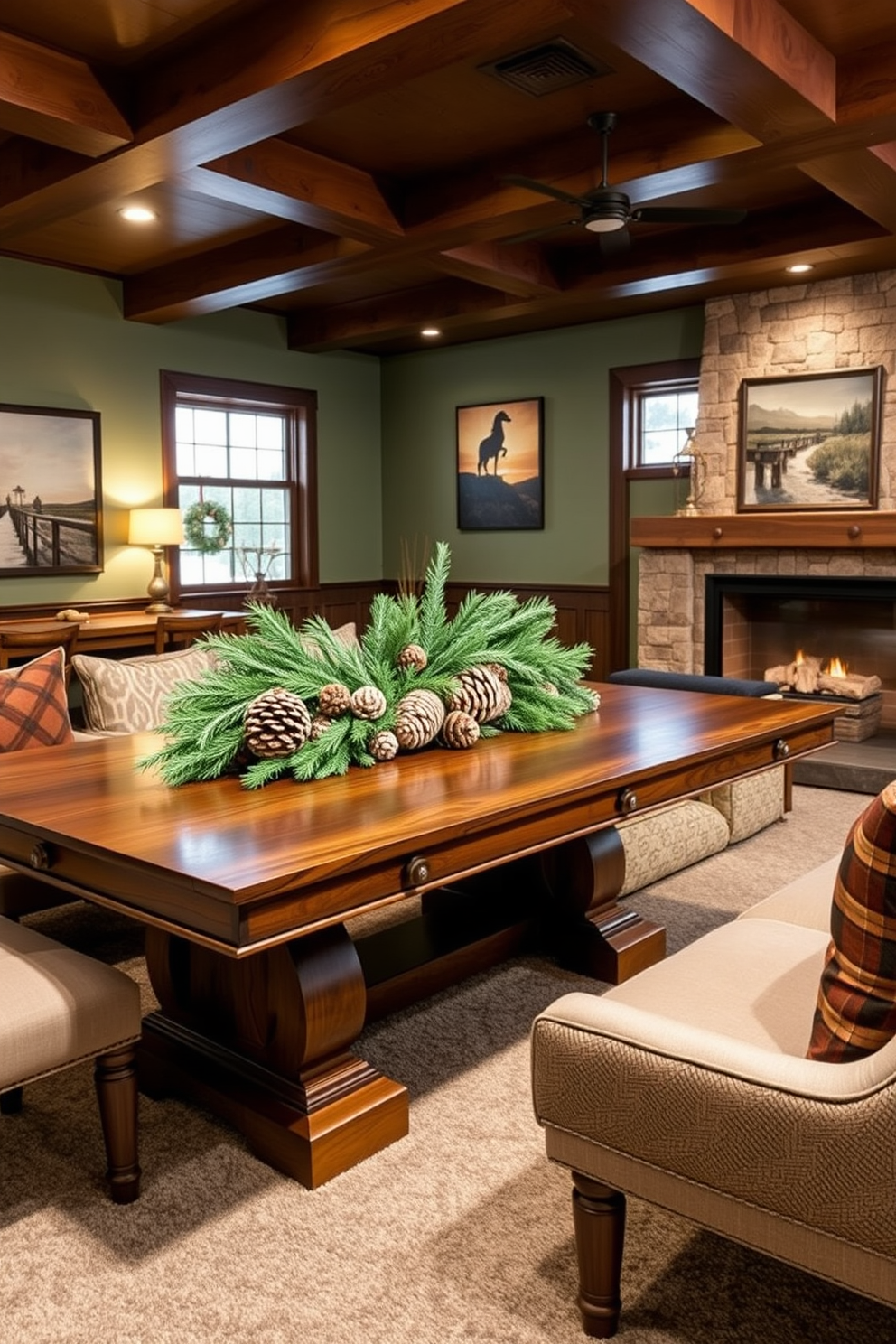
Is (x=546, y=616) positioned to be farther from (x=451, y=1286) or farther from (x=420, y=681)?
(x=451, y=1286)

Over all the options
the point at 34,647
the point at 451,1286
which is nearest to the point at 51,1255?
the point at 451,1286

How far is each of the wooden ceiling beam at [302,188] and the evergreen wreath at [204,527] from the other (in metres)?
2.74

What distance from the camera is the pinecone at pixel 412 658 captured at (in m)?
2.57

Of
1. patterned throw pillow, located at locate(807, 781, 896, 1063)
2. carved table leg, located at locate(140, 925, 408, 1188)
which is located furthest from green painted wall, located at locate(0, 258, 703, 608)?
patterned throw pillow, located at locate(807, 781, 896, 1063)

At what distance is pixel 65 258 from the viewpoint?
244 inches

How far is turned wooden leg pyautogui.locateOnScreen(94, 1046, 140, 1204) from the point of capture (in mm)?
1941

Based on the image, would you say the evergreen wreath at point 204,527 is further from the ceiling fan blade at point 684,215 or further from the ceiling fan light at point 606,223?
the ceiling fan blade at point 684,215

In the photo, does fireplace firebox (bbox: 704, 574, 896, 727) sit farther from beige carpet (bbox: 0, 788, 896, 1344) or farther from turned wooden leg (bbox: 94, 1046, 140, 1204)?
turned wooden leg (bbox: 94, 1046, 140, 1204)

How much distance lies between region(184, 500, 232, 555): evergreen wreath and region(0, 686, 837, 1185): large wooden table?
15.6ft

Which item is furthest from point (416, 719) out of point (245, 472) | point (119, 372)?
point (245, 472)

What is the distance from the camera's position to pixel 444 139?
4457mm

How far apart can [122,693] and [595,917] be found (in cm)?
181

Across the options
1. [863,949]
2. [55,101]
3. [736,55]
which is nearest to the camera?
[863,949]

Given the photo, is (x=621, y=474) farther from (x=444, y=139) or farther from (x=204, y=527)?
(x=444, y=139)
